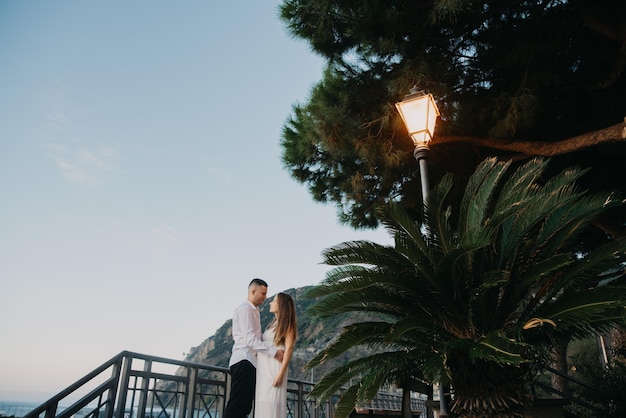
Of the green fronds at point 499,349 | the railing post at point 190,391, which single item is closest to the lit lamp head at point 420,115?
the green fronds at point 499,349

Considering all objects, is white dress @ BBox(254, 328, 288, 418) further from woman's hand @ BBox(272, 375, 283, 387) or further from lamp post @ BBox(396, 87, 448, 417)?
lamp post @ BBox(396, 87, 448, 417)

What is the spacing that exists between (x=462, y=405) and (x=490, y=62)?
4923mm

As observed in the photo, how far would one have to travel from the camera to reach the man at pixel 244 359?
12.1 feet

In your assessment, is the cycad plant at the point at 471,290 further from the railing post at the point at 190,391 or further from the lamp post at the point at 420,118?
the railing post at the point at 190,391

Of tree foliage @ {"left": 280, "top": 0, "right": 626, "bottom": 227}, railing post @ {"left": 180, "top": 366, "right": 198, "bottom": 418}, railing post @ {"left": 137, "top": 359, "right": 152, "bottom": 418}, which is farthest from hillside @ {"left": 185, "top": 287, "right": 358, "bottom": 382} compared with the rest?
railing post @ {"left": 137, "top": 359, "right": 152, "bottom": 418}

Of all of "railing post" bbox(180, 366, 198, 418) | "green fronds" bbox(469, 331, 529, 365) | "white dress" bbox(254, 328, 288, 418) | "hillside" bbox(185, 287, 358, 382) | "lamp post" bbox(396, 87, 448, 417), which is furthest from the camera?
"hillside" bbox(185, 287, 358, 382)

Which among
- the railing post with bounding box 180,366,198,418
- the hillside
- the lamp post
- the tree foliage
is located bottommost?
the railing post with bounding box 180,366,198,418

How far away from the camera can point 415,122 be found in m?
4.63

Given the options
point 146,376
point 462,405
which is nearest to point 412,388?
point 462,405

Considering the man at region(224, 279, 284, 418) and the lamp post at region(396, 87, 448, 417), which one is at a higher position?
the lamp post at region(396, 87, 448, 417)

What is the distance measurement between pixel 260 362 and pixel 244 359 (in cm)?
15

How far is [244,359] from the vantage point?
3752 millimetres

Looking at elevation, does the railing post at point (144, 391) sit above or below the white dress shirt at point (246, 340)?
below

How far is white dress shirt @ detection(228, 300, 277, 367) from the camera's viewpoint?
3770mm
